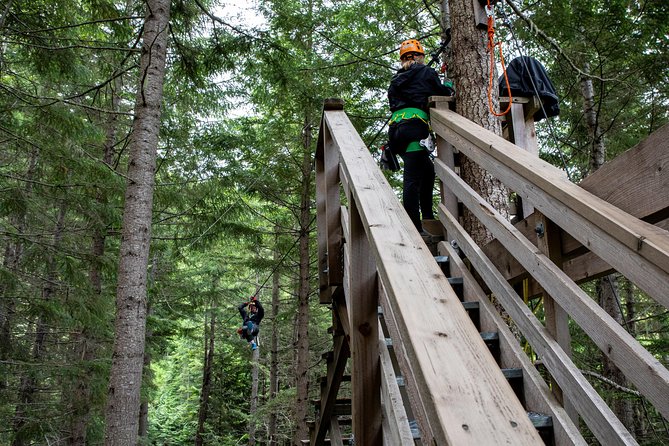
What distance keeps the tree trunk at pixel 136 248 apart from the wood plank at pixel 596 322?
13.4ft

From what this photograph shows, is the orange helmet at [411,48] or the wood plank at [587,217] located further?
the orange helmet at [411,48]

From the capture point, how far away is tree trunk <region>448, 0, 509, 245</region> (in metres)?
4.05

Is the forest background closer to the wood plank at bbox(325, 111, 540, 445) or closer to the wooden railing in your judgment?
the wooden railing

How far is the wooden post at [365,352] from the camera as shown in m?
2.02

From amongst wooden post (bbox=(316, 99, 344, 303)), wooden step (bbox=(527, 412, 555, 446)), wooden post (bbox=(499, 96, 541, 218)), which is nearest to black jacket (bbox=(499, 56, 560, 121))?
wooden post (bbox=(499, 96, 541, 218))

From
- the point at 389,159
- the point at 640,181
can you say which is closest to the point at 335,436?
the point at 389,159

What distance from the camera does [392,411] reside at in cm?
209

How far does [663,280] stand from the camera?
1.42m

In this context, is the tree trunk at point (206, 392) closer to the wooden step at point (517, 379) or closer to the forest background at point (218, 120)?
the forest background at point (218, 120)

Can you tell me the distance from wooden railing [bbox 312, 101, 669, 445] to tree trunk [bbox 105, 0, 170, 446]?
336 cm

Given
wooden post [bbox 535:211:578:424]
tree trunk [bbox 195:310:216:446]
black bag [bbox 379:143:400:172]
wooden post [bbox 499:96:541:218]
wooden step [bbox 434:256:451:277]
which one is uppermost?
wooden post [bbox 499:96:541:218]

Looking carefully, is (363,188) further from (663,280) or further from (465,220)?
(465,220)

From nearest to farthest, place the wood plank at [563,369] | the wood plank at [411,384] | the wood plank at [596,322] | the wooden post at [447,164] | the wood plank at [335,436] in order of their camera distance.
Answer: the wood plank at [411,384] < the wood plank at [596,322] < the wood plank at [563,369] < the wooden post at [447,164] < the wood plank at [335,436]

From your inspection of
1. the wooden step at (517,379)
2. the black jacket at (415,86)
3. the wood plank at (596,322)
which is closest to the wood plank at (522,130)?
the black jacket at (415,86)
